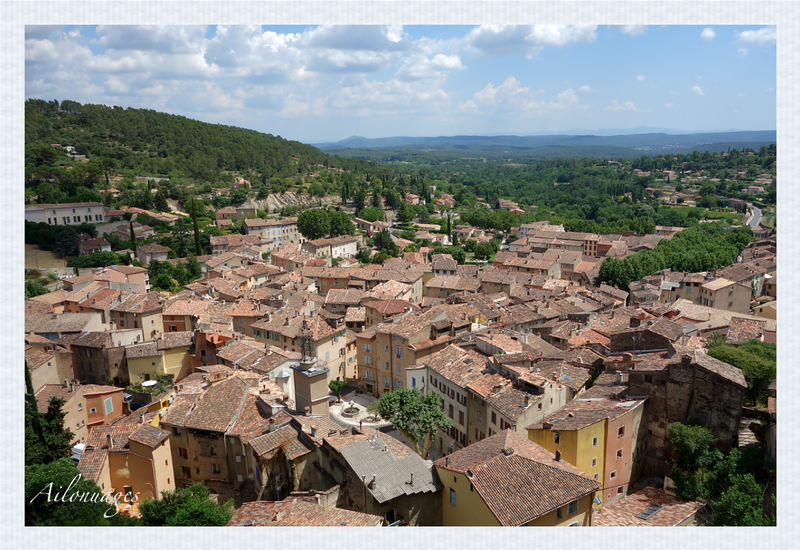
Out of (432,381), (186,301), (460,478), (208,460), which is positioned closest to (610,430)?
(460,478)

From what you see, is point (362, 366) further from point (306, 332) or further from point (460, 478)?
point (460, 478)

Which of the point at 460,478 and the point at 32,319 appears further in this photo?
the point at 32,319

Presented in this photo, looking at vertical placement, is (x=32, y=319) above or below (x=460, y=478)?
above

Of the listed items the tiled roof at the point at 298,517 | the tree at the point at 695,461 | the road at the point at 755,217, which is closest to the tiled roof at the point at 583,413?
the tree at the point at 695,461

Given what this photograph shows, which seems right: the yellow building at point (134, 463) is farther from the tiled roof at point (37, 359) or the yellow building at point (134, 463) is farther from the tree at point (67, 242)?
the tree at point (67, 242)

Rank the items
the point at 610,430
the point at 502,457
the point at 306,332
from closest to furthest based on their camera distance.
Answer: the point at 502,457 < the point at 610,430 < the point at 306,332

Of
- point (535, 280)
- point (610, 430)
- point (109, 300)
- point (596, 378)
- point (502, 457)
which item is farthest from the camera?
point (535, 280)
